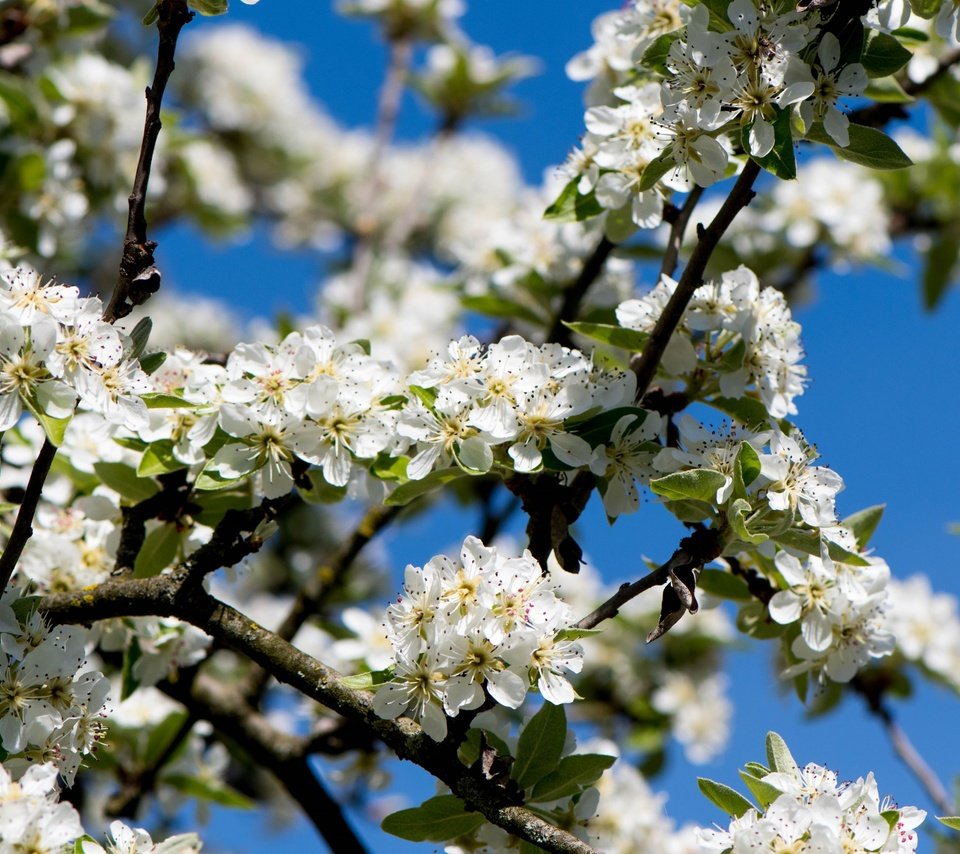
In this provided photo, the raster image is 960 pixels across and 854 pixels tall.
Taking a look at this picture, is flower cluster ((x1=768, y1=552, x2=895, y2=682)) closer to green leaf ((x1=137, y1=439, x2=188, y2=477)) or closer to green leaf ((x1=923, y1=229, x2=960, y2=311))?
green leaf ((x1=137, y1=439, x2=188, y2=477))

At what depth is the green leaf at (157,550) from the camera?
2.36 metres

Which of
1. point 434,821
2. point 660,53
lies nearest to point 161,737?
point 434,821

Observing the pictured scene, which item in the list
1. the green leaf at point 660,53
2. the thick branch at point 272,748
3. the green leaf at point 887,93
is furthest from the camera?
the thick branch at point 272,748

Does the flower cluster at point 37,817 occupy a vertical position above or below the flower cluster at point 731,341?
below

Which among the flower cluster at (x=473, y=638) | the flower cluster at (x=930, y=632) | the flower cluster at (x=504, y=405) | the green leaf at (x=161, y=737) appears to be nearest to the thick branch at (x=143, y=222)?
the flower cluster at (x=504, y=405)

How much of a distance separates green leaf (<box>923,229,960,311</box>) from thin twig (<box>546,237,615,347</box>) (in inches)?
87.2

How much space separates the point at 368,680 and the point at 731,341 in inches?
37.6

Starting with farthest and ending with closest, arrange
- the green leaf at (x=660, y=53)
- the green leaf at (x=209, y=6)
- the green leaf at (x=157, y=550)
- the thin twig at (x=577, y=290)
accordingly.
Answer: the thin twig at (x=577, y=290), the green leaf at (x=157, y=550), the green leaf at (x=660, y=53), the green leaf at (x=209, y=6)

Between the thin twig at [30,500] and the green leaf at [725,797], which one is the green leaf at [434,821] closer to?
the green leaf at [725,797]

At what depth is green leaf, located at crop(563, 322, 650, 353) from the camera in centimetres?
222

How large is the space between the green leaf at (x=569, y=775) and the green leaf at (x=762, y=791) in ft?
0.87

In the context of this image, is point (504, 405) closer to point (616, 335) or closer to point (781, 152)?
point (616, 335)

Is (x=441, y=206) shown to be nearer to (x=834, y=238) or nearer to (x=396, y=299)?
(x=396, y=299)

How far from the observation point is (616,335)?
7.34ft
